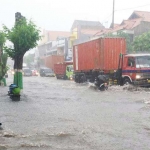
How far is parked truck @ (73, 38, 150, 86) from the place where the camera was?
60.5 feet

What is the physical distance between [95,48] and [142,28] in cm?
2320

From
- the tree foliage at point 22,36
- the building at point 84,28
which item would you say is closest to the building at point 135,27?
the building at point 84,28

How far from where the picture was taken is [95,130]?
755 cm

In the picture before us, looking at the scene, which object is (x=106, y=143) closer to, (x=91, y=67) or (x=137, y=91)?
(x=137, y=91)

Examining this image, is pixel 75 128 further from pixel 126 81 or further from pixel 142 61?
pixel 126 81

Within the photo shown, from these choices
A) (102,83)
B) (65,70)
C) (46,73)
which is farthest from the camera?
(46,73)

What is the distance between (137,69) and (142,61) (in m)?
0.65

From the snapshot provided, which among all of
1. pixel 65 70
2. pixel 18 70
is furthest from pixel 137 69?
pixel 65 70

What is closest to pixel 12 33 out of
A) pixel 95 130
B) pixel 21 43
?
pixel 21 43

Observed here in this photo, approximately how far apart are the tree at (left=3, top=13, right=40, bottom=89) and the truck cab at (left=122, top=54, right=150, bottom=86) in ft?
19.6

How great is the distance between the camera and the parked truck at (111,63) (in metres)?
18.4

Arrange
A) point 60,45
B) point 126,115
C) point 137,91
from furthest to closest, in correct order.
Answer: point 60,45, point 137,91, point 126,115

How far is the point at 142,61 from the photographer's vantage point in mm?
18578

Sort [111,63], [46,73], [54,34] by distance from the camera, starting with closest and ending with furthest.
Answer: [111,63] → [46,73] → [54,34]
